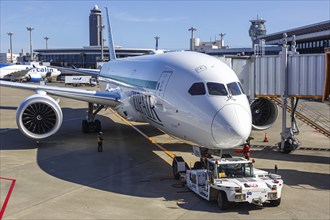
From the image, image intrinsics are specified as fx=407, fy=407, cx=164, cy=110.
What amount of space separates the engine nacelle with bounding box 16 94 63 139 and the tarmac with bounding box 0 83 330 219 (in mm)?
1004

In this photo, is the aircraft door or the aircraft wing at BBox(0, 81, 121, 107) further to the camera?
the aircraft wing at BBox(0, 81, 121, 107)

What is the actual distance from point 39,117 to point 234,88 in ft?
37.1

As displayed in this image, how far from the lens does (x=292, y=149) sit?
21.5 metres

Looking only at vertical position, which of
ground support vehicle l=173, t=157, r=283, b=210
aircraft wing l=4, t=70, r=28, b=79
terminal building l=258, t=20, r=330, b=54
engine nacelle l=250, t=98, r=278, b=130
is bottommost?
ground support vehicle l=173, t=157, r=283, b=210

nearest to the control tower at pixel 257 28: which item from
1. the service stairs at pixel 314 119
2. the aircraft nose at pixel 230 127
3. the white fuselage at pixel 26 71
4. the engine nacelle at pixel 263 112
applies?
the white fuselage at pixel 26 71

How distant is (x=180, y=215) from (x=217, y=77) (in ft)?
17.4

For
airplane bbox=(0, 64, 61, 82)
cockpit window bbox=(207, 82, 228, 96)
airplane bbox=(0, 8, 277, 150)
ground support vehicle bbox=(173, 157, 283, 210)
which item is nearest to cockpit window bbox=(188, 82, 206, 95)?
airplane bbox=(0, 8, 277, 150)

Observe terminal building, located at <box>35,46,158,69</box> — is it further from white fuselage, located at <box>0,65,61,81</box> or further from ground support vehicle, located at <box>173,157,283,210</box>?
ground support vehicle, located at <box>173,157,283,210</box>

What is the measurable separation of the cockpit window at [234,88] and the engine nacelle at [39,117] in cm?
1041

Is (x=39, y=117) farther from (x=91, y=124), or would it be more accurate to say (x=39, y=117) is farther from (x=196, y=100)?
(x=196, y=100)

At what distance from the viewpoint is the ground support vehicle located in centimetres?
1196

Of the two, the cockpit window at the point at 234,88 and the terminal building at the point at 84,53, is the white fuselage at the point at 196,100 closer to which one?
the cockpit window at the point at 234,88

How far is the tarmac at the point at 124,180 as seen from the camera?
473 inches

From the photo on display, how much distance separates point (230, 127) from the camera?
12.8m
